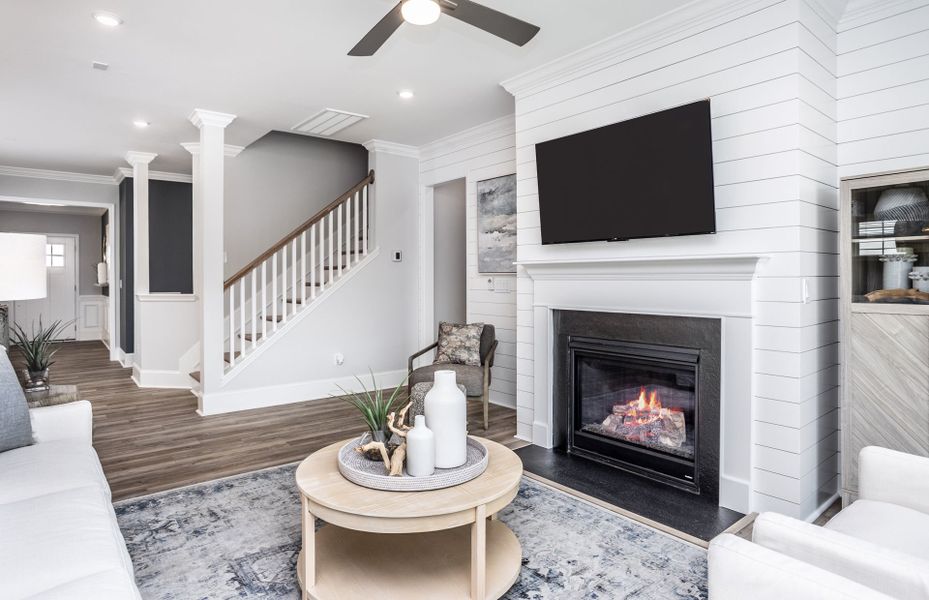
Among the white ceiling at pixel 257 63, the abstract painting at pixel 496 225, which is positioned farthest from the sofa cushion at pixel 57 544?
the abstract painting at pixel 496 225

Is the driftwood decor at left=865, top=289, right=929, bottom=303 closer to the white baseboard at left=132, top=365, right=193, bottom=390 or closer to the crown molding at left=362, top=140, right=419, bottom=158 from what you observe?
the crown molding at left=362, top=140, right=419, bottom=158

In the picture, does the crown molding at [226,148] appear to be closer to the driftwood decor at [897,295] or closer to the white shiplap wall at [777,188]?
the white shiplap wall at [777,188]

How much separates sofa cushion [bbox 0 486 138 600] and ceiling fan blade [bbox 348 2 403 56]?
6.90ft

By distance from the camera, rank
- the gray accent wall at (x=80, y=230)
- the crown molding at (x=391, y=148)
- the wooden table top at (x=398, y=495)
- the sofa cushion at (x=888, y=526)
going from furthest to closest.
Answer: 1. the gray accent wall at (x=80, y=230)
2. the crown molding at (x=391, y=148)
3. the wooden table top at (x=398, y=495)
4. the sofa cushion at (x=888, y=526)

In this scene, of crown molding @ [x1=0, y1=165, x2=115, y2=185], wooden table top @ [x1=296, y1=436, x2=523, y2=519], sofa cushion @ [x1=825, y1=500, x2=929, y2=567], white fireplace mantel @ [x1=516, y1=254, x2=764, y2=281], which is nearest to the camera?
sofa cushion @ [x1=825, y1=500, x2=929, y2=567]

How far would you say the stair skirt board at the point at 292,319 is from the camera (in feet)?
16.5

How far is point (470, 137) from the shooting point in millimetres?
5344

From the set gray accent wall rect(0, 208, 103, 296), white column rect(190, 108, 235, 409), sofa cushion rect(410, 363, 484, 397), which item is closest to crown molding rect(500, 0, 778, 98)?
sofa cushion rect(410, 363, 484, 397)

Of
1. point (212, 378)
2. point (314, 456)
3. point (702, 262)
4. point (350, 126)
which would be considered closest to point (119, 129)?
point (350, 126)

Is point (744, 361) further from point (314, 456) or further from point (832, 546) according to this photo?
point (314, 456)

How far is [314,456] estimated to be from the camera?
7.51 feet

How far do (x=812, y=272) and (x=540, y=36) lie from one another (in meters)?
1.97

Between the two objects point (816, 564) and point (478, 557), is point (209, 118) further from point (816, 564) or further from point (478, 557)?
point (816, 564)

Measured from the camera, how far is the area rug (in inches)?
81.9
